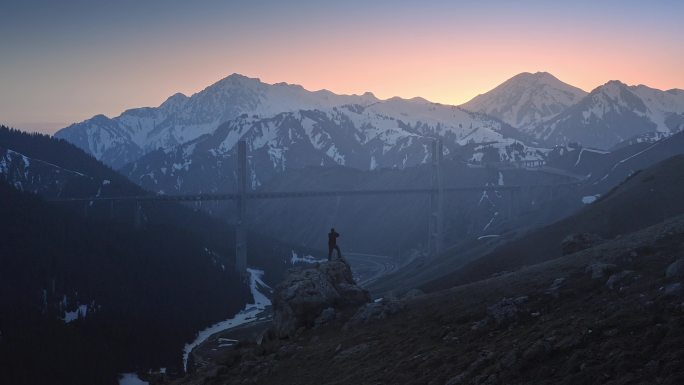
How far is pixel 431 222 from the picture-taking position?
196250mm

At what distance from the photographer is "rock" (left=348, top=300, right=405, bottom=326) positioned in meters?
30.5

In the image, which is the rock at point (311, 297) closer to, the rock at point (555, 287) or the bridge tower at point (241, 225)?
the rock at point (555, 287)

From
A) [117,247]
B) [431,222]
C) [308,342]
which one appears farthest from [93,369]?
[431,222]

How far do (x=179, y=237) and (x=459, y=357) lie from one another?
177 meters

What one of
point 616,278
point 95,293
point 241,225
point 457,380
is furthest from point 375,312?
point 241,225

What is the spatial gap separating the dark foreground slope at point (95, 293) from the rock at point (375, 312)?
76.6 metres

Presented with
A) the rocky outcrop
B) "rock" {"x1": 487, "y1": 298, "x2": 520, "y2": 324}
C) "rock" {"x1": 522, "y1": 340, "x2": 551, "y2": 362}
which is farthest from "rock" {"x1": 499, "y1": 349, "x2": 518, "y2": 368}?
the rocky outcrop

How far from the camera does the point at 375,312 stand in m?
30.9

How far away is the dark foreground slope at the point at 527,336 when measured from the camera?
16.9m

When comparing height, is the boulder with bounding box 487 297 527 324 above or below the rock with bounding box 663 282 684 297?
below

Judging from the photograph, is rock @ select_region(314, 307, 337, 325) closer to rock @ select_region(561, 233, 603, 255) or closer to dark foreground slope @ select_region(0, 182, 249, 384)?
rock @ select_region(561, 233, 603, 255)

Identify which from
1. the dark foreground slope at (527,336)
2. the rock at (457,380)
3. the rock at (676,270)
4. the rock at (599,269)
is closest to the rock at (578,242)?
the dark foreground slope at (527,336)

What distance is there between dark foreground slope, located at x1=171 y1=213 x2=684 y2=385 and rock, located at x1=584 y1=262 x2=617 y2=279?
2.5 inches

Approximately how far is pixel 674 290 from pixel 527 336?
4713mm
